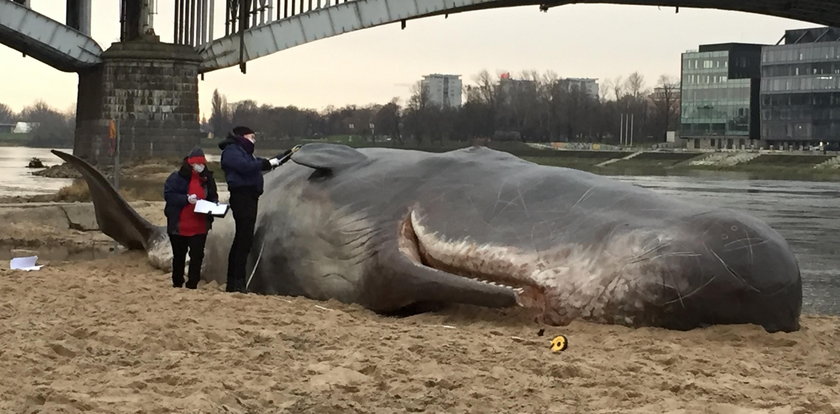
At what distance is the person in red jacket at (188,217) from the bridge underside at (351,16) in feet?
129

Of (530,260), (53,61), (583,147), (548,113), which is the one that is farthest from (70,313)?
(548,113)

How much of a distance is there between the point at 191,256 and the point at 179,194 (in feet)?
1.83

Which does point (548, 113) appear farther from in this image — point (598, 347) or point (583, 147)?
point (598, 347)

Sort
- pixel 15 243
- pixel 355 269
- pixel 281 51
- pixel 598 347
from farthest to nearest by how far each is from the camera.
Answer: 1. pixel 281 51
2. pixel 15 243
3. pixel 355 269
4. pixel 598 347

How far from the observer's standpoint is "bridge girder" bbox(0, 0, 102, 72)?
46.6 meters

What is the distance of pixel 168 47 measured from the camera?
4925 cm

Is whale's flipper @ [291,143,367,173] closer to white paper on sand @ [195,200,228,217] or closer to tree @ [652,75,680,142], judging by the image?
white paper on sand @ [195,200,228,217]

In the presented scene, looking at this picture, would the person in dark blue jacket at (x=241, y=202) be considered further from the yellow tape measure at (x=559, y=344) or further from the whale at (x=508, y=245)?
the yellow tape measure at (x=559, y=344)

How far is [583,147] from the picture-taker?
109 metres

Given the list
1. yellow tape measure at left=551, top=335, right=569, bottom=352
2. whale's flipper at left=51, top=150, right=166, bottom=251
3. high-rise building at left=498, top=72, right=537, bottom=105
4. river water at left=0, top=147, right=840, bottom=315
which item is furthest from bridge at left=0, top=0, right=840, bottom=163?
high-rise building at left=498, top=72, right=537, bottom=105

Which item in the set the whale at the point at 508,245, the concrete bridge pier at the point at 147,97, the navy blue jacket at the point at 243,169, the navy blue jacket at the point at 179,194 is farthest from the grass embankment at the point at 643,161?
the whale at the point at 508,245

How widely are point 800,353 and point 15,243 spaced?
1202cm

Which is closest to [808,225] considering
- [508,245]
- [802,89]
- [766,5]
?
[508,245]

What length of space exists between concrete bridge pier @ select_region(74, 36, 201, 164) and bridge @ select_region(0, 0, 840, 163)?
1.7 inches
